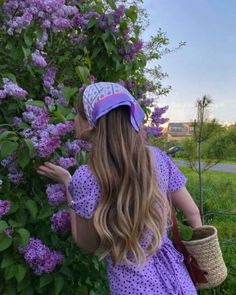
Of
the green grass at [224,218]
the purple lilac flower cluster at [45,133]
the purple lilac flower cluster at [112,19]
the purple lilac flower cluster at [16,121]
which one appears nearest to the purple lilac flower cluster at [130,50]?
the purple lilac flower cluster at [112,19]

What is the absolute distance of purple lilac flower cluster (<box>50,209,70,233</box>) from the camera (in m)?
2.06

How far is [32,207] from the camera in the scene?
2146mm

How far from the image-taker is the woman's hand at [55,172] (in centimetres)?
198

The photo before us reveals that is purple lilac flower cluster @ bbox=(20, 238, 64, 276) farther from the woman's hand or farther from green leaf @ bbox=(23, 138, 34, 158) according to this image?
green leaf @ bbox=(23, 138, 34, 158)

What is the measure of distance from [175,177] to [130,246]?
372mm

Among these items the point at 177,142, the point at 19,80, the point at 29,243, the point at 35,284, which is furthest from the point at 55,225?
the point at 177,142

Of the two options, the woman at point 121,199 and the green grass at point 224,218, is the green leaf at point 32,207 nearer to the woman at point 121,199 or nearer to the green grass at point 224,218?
the woman at point 121,199

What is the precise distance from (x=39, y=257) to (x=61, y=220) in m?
0.16

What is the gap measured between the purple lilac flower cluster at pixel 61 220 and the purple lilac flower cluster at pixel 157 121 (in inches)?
41.0

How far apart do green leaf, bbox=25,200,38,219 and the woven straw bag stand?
1.96 feet

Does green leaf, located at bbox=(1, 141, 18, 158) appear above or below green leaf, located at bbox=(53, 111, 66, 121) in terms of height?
below

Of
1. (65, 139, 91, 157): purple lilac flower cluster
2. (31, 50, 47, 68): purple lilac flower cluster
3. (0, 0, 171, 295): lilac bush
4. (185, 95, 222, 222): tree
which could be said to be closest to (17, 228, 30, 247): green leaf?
(0, 0, 171, 295): lilac bush

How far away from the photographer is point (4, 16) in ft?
8.26

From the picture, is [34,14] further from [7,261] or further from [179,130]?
[179,130]
